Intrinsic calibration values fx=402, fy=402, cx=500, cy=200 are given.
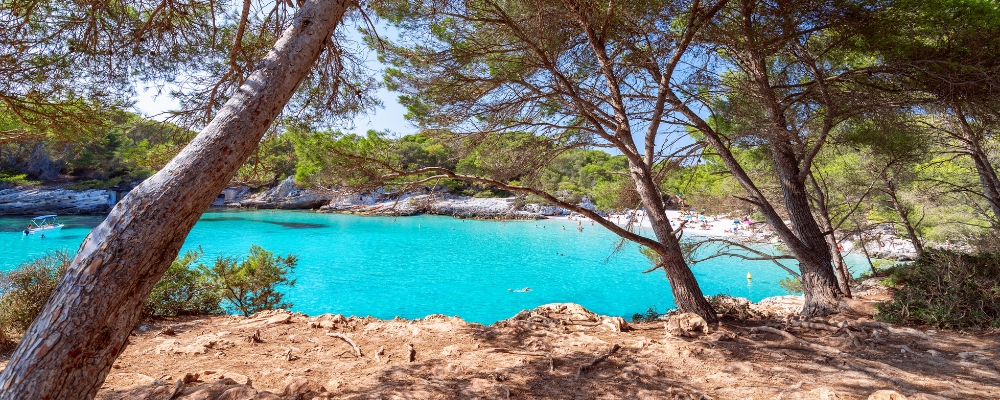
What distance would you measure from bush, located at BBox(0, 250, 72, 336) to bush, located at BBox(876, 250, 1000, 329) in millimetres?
8739

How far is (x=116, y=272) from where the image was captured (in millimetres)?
1388

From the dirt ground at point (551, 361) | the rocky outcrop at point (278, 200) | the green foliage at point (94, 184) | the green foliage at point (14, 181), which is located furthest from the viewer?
the rocky outcrop at point (278, 200)

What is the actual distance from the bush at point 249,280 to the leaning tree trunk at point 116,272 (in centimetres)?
518

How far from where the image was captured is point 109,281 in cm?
137

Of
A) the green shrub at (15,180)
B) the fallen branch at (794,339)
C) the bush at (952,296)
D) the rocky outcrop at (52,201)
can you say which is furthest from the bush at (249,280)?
the rocky outcrop at (52,201)

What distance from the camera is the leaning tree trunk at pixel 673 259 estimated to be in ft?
13.7

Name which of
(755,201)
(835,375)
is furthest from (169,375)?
(755,201)

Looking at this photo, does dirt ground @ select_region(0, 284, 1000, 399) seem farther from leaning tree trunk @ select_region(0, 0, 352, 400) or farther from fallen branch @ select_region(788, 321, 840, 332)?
leaning tree trunk @ select_region(0, 0, 352, 400)

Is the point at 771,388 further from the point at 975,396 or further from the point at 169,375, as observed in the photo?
the point at 169,375

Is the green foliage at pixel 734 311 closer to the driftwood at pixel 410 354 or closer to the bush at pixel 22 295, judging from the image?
the driftwood at pixel 410 354

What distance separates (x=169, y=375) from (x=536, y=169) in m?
3.57

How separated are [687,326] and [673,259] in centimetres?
78

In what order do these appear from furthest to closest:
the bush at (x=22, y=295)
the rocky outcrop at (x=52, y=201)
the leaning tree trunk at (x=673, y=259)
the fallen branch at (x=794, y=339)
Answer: the rocky outcrop at (x=52, y=201) → the leaning tree trunk at (x=673, y=259) → the bush at (x=22, y=295) → the fallen branch at (x=794, y=339)

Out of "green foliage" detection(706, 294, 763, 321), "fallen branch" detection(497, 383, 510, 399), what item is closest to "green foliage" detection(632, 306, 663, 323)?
"green foliage" detection(706, 294, 763, 321)
